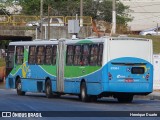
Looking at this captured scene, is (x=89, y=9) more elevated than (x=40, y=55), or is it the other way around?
(x=89, y=9)

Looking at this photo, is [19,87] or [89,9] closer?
[19,87]

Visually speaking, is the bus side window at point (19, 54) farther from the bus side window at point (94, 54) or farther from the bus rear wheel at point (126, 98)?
the bus rear wheel at point (126, 98)

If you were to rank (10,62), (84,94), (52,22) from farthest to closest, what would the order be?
(52,22) → (10,62) → (84,94)

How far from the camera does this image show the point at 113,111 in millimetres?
26953

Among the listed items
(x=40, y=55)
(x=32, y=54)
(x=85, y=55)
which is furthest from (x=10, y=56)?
(x=85, y=55)

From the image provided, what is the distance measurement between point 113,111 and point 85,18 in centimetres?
4402

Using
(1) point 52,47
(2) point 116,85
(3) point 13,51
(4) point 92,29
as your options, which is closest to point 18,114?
(2) point 116,85

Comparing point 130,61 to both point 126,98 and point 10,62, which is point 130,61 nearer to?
point 126,98

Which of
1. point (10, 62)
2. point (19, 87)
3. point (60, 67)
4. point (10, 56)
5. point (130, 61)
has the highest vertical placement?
point (130, 61)

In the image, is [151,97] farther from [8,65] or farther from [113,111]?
[113,111]

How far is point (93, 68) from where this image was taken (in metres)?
33.5

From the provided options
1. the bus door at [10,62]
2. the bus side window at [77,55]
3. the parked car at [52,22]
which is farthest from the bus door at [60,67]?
the parked car at [52,22]

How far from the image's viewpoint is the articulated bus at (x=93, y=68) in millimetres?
32562

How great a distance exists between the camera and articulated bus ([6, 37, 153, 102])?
32562 millimetres
